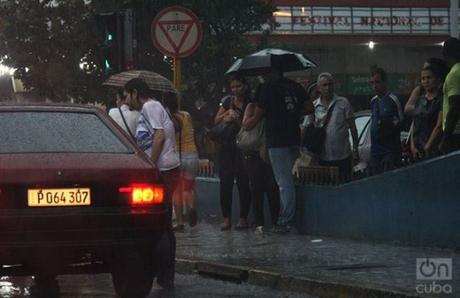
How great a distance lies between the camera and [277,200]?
1223cm

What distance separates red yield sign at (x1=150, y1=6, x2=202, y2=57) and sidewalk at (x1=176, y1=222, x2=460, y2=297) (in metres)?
2.57

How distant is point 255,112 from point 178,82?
5.54ft

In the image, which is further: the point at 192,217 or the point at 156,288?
the point at 192,217

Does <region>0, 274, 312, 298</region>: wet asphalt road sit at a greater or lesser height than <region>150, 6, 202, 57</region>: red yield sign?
lesser

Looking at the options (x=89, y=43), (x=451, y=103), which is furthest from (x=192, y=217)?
(x=89, y=43)

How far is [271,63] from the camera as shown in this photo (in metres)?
12.2

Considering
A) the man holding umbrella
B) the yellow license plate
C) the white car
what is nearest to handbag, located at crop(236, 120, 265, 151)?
the man holding umbrella

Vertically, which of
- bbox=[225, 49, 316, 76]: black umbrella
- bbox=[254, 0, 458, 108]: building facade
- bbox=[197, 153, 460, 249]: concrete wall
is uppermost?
bbox=[254, 0, 458, 108]: building facade

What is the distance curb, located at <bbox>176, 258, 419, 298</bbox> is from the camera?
7629 mm

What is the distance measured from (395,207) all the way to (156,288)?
2.79 m

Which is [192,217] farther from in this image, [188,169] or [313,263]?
[313,263]

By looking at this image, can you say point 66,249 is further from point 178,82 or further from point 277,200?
point 178,82

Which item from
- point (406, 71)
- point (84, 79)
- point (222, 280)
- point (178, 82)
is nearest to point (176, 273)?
point (222, 280)

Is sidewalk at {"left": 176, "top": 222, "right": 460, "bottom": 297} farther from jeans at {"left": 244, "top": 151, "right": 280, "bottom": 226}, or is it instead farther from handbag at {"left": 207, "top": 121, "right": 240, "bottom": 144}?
handbag at {"left": 207, "top": 121, "right": 240, "bottom": 144}
